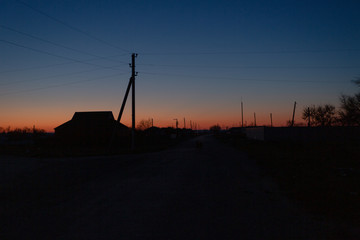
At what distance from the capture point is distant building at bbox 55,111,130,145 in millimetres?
36156

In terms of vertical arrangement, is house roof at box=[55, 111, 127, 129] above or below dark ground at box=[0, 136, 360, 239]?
above

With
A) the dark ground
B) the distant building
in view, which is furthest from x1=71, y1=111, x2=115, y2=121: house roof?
the dark ground

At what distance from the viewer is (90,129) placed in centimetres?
3850

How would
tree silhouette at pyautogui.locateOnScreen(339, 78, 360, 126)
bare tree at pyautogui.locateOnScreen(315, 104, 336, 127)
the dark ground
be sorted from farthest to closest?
bare tree at pyautogui.locateOnScreen(315, 104, 336, 127) → tree silhouette at pyautogui.locateOnScreen(339, 78, 360, 126) → the dark ground

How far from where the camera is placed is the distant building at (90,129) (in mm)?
36156

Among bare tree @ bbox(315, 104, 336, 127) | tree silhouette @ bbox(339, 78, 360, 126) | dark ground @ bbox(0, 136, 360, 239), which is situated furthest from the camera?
bare tree @ bbox(315, 104, 336, 127)

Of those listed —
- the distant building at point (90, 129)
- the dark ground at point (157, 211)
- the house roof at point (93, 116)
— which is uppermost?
the house roof at point (93, 116)

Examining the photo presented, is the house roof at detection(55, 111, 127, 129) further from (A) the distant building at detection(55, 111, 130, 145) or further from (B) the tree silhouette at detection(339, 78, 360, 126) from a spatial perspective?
(B) the tree silhouette at detection(339, 78, 360, 126)

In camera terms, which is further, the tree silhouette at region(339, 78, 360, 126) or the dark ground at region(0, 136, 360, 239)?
the tree silhouette at region(339, 78, 360, 126)

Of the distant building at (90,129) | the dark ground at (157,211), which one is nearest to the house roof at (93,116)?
the distant building at (90,129)

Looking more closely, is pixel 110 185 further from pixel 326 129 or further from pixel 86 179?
pixel 326 129

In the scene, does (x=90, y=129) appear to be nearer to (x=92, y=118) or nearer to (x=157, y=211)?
(x=92, y=118)

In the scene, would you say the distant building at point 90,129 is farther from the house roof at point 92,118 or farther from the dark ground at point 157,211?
the dark ground at point 157,211

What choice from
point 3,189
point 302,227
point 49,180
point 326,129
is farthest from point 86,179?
point 326,129
